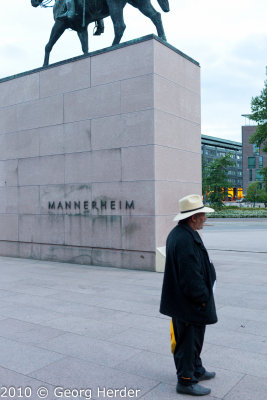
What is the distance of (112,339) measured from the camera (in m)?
5.25

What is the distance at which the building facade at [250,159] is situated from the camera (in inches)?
4281

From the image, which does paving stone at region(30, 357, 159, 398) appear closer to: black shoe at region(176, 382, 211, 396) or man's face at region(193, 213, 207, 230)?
black shoe at region(176, 382, 211, 396)

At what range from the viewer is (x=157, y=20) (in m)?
11.5

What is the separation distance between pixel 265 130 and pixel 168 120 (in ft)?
127

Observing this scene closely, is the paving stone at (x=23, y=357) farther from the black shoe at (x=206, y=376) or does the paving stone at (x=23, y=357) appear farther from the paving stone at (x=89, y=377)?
the black shoe at (x=206, y=376)

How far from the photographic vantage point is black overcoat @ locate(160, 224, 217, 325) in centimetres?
364

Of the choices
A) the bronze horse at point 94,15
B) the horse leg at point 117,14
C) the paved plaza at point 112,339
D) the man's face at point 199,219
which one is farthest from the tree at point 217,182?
the man's face at point 199,219

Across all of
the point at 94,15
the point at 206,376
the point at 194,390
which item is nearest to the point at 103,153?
the point at 94,15

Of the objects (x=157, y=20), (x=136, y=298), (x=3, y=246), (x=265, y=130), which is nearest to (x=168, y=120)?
(x=157, y=20)

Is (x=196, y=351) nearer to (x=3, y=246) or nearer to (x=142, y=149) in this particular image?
(x=142, y=149)

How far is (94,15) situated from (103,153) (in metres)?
4.61

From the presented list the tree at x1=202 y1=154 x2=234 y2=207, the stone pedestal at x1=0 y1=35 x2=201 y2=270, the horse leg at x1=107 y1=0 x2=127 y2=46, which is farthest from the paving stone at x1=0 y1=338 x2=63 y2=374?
the tree at x1=202 y1=154 x2=234 y2=207

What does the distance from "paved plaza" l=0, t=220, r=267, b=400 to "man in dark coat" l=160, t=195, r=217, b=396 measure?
28cm

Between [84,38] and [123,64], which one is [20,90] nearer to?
[84,38]
